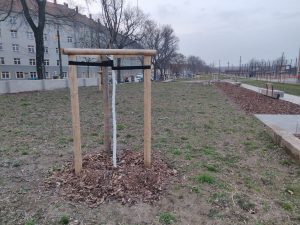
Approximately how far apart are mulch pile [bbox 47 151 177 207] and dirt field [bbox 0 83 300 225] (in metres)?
0.12

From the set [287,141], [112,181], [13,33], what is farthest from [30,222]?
[13,33]

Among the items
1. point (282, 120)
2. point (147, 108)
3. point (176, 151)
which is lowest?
point (282, 120)

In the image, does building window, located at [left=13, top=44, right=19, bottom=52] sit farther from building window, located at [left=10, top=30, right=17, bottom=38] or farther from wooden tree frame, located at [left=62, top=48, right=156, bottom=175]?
wooden tree frame, located at [left=62, top=48, right=156, bottom=175]

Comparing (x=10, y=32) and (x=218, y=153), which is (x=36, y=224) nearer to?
(x=218, y=153)

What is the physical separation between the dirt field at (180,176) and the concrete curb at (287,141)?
0.16 meters

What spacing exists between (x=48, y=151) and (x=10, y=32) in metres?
59.4

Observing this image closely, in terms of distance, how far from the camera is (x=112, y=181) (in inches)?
145

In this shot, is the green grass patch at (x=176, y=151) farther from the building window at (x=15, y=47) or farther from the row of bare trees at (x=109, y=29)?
the building window at (x=15, y=47)

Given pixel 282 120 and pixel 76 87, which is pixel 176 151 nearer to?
pixel 76 87

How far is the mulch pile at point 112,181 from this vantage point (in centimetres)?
344

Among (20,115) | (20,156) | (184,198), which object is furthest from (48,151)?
(20,115)

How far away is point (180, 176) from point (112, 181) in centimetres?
107

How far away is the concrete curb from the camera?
4.84 meters

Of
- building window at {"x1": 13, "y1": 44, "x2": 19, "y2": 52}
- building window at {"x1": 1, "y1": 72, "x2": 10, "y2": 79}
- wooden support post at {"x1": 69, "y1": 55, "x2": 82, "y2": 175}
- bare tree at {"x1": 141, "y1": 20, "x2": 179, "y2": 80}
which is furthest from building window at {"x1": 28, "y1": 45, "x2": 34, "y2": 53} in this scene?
wooden support post at {"x1": 69, "y1": 55, "x2": 82, "y2": 175}
